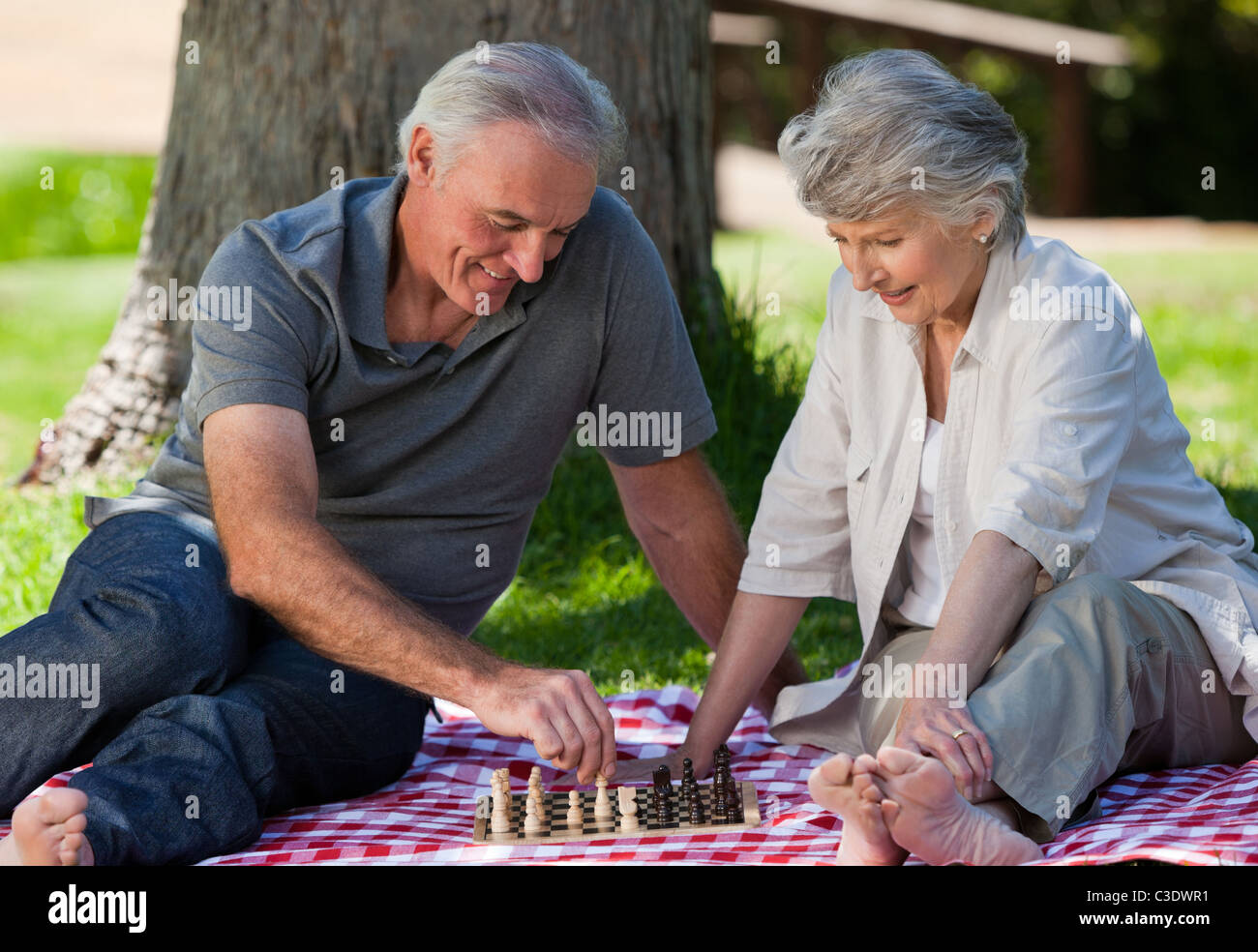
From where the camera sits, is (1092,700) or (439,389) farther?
(439,389)

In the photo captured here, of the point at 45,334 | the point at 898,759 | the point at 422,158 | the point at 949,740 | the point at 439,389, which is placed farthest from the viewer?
the point at 45,334

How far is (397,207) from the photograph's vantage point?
345cm

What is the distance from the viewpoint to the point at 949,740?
2621mm

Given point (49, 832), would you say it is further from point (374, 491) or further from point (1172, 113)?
point (1172, 113)

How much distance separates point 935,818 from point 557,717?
0.71 meters

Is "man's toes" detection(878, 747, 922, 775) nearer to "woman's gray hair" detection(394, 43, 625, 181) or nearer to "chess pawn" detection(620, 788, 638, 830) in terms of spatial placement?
"chess pawn" detection(620, 788, 638, 830)

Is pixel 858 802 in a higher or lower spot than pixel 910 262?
lower

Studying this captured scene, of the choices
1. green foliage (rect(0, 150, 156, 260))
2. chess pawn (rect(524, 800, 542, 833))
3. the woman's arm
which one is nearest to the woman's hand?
the woman's arm

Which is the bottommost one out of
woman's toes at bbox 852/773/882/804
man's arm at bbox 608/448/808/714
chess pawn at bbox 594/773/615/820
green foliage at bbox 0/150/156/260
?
chess pawn at bbox 594/773/615/820

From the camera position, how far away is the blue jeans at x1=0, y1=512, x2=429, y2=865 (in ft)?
8.98

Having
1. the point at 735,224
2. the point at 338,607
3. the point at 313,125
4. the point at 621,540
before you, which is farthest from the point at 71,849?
the point at 735,224

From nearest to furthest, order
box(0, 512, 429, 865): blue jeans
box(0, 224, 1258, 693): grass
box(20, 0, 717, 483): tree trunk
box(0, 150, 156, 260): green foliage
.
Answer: box(0, 512, 429, 865): blue jeans < box(0, 224, 1258, 693): grass < box(20, 0, 717, 483): tree trunk < box(0, 150, 156, 260): green foliage

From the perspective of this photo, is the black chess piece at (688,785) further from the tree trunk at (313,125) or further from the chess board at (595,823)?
the tree trunk at (313,125)

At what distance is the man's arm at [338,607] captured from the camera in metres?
2.78
